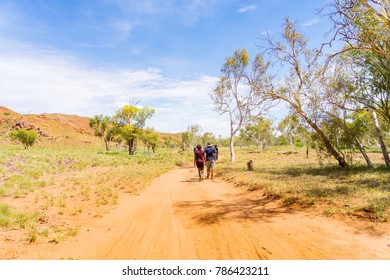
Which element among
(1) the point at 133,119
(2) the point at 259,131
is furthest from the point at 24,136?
(2) the point at 259,131

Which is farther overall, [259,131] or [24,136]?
[259,131]

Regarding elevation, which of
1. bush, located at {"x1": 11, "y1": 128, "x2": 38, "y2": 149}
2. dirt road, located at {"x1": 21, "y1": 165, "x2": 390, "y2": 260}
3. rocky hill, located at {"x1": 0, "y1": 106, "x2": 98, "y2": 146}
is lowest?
dirt road, located at {"x1": 21, "y1": 165, "x2": 390, "y2": 260}

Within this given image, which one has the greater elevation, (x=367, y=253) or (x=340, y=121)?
(x=340, y=121)

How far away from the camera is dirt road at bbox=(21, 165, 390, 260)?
5.10 metres

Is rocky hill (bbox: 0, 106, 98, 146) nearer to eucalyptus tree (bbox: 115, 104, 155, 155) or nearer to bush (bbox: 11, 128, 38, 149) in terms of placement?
bush (bbox: 11, 128, 38, 149)

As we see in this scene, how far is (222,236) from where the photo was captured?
600cm

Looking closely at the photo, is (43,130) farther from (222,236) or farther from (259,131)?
(222,236)

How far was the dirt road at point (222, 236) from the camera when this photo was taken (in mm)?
5102

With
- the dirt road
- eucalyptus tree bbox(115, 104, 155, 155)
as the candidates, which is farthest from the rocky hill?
the dirt road

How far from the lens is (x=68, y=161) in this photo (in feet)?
89.4

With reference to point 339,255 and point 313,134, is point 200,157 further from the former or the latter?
point 339,255

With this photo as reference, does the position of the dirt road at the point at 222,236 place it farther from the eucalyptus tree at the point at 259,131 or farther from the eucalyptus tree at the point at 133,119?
the eucalyptus tree at the point at 259,131

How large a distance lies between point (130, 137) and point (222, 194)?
118ft
